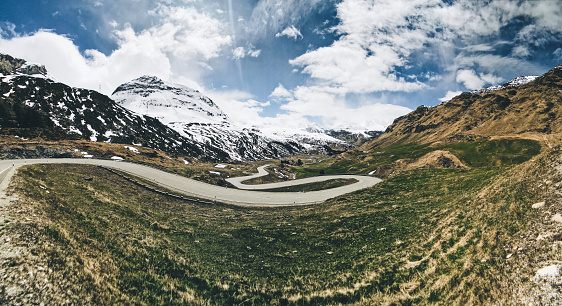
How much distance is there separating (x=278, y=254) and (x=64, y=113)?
153847 millimetres

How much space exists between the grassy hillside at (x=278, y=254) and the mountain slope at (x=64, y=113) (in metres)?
105

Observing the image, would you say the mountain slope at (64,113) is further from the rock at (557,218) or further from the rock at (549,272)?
the rock at (557,218)

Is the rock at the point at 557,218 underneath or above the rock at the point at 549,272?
above

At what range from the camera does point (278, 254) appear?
17.2 metres

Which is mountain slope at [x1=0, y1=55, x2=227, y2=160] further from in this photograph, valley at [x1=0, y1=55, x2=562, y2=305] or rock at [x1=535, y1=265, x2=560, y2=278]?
rock at [x1=535, y1=265, x2=560, y2=278]

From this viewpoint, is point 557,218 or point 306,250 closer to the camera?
point 557,218

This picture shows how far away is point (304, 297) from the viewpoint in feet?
37.4

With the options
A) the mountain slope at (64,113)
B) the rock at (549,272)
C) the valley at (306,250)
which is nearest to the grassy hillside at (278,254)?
the valley at (306,250)

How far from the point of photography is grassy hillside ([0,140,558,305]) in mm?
9273

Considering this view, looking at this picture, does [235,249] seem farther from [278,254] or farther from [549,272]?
[549,272]

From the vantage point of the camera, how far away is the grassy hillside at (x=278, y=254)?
927 cm

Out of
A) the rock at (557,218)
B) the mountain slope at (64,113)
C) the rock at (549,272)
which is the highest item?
the mountain slope at (64,113)

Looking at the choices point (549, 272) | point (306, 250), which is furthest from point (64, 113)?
point (549, 272)

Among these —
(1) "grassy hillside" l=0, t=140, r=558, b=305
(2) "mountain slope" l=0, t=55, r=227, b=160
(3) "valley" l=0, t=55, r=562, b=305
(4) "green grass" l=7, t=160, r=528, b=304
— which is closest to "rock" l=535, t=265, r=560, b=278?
(3) "valley" l=0, t=55, r=562, b=305
